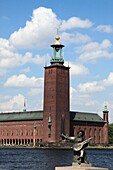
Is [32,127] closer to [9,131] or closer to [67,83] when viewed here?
[9,131]

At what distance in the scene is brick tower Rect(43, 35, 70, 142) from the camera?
104 metres

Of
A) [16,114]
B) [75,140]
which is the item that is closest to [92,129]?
[16,114]

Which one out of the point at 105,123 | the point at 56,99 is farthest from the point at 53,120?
the point at 105,123

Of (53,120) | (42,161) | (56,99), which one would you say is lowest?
(42,161)

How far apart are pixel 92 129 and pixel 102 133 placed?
13.4 feet

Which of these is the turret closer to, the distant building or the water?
the distant building

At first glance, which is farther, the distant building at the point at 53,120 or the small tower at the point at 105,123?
the small tower at the point at 105,123

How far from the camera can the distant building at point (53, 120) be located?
105 metres

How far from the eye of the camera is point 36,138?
11375cm

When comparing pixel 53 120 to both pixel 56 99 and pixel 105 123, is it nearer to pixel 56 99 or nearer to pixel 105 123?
pixel 56 99

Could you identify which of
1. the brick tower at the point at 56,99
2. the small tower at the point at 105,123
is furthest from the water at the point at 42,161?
the small tower at the point at 105,123

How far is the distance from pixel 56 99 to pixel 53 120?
4915mm

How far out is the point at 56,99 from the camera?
10406 centimetres

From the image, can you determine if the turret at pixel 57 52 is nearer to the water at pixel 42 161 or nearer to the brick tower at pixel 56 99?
the brick tower at pixel 56 99
